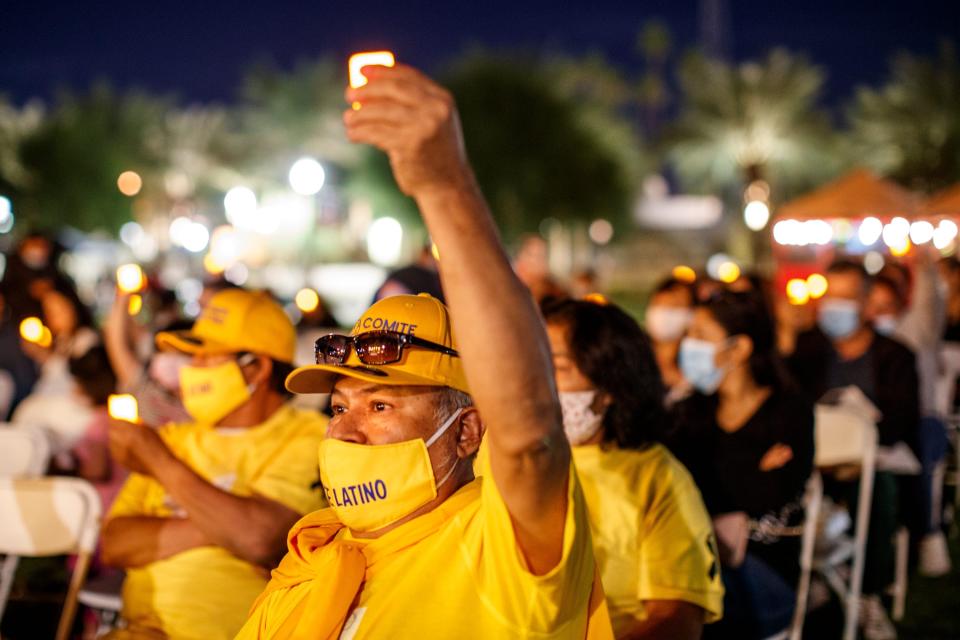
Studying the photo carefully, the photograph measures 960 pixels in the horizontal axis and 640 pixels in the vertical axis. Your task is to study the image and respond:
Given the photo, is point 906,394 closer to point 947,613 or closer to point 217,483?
point 947,613

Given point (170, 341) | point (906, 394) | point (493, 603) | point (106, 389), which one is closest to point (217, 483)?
point (170, 341)

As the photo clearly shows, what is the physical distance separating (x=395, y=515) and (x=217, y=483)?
5.69ft

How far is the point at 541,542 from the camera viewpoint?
1733mm

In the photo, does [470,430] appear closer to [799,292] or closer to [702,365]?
[702,365]

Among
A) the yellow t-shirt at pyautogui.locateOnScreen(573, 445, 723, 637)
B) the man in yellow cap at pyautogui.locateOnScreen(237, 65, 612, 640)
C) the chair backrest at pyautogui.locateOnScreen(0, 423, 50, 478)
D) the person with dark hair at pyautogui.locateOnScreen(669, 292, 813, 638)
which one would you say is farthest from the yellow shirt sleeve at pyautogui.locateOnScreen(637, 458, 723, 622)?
the chair backrest at pyautogui.locateOnScreen(0, 423, 50, 478)

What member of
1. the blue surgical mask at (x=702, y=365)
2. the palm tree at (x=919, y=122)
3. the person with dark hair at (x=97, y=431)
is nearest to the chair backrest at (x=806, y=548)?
the blue surgical mask at (x=702, y=365)

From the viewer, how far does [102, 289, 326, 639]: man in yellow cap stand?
10.9ft

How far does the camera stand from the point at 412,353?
2.25m

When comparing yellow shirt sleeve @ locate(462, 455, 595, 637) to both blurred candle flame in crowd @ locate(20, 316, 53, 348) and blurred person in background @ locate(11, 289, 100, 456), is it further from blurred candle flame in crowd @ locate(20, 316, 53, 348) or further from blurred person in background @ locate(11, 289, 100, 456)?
blurred candle flame in crowd @ locate(20, 316, 53, 348)

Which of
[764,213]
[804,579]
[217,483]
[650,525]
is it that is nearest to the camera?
[650,525]

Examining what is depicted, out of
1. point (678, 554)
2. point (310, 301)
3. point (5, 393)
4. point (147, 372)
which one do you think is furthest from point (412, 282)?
point (678, 554)

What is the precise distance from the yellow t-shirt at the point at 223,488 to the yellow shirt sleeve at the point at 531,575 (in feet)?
6.08

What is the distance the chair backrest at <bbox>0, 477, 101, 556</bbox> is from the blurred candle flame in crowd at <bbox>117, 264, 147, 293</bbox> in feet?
6.07

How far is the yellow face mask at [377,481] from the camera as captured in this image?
214cm
